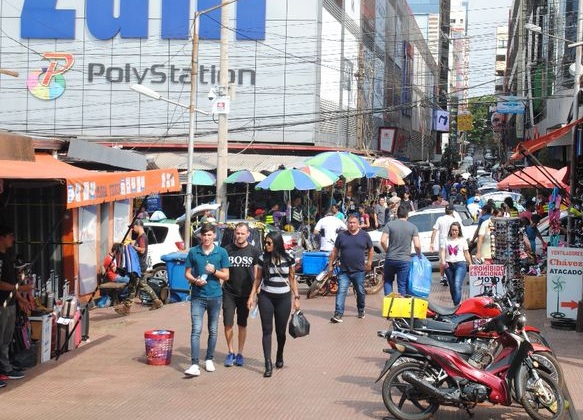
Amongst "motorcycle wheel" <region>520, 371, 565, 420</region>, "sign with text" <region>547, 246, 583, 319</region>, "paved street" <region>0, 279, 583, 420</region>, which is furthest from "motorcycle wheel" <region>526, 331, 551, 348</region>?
"sign with text" <region>547, 246, 583, 319</region>

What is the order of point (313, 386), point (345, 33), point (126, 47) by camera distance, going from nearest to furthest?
point (313, 386) < point (126, 47) < point (345, 33)

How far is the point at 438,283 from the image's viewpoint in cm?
1906

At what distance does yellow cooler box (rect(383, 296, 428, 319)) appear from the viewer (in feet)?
30.5

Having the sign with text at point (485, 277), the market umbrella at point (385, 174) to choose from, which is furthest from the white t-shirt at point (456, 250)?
the market umbrella at point (385, 174)

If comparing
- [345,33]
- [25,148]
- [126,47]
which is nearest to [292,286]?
[25,148]

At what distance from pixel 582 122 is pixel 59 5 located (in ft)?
87.6

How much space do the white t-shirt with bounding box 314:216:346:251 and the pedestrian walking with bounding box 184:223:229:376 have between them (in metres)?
7.98

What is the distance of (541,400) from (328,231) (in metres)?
10.4

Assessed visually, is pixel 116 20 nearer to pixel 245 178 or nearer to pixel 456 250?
pixel 245 178

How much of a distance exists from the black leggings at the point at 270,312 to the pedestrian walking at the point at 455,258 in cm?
476

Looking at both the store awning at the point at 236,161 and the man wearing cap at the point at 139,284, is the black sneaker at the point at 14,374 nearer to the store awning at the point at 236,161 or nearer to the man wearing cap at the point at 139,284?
the man wearing cap at the point at 139,284

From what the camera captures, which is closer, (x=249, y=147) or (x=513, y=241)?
(x=513, y=241)

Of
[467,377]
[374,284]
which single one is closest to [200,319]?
[467,377]

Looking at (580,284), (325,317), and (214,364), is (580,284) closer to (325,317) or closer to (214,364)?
(325,317)
